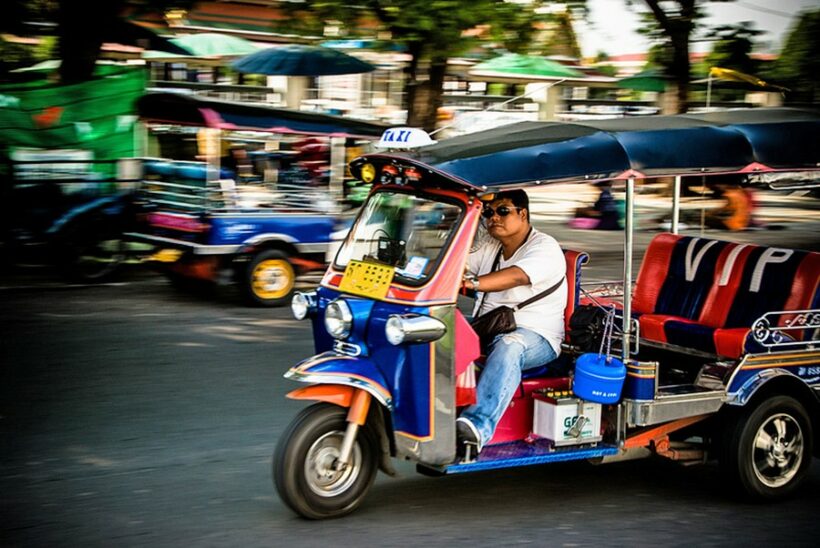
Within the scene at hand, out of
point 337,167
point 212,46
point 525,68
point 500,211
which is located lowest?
point 500,211

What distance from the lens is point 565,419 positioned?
540cm

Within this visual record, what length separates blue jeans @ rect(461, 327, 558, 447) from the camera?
5.25 meters

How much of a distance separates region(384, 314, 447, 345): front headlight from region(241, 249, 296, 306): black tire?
252 inches

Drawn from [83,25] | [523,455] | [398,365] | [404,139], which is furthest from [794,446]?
[83,25]

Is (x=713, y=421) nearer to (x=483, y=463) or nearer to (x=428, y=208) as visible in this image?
(x=483, y=463)

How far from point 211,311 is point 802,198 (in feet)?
69.1

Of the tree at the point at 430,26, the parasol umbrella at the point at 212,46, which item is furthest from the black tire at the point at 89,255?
the parasol umbrella at the point at 212,46

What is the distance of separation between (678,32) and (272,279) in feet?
35.6

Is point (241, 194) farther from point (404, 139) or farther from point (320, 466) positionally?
point (320, 466)

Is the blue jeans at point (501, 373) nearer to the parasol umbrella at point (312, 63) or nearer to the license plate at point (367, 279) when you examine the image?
the license plate at point (367, 279)

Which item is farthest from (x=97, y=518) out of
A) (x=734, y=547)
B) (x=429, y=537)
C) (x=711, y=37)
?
(x=711, y=37)

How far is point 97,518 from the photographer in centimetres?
514

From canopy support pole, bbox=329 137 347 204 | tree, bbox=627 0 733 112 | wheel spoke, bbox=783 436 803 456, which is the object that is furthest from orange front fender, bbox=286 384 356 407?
tree, bbox=627 0 733 112

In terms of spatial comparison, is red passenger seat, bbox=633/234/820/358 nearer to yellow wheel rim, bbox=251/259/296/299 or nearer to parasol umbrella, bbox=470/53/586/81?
yellow wheel rim, bbox=251/259/296/299
